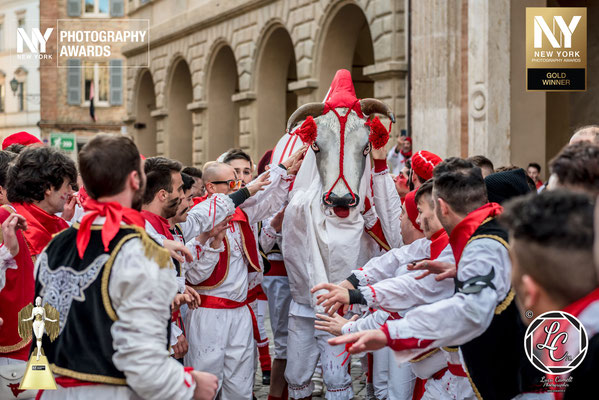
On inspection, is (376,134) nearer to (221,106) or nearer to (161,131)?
(221,106)

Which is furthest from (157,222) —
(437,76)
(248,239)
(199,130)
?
(199,130)

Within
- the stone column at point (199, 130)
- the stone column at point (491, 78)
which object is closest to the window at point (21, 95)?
the stone column at point (199, 130)

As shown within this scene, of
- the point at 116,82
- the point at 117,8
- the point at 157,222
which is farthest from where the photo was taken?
the point at 116,82

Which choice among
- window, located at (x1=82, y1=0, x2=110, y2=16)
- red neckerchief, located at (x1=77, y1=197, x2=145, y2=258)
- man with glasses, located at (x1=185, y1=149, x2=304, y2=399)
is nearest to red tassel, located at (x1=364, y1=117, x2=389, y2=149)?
man with glasses, located at (x1=185, y1=149, x2=304, y2=399)

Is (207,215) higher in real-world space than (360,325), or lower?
higher

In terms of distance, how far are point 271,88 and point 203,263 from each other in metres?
15.3

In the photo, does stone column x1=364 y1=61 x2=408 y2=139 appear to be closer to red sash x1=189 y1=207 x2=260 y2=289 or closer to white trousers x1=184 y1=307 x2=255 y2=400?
red sash x1=189 y1=207 x2=260 y2=289

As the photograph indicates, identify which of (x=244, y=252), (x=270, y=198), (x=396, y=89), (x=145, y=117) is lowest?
(x=244, y=252)

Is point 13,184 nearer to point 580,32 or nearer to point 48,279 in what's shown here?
point 48,279

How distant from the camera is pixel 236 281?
5.81m

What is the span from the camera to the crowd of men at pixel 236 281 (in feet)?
8.28

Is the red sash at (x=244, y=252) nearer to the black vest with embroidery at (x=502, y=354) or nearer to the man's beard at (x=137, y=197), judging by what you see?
the man's beard at (x=137, y=197)

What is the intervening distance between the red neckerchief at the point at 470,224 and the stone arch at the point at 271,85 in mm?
16578

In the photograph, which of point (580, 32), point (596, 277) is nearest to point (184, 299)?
point (596, 277)
